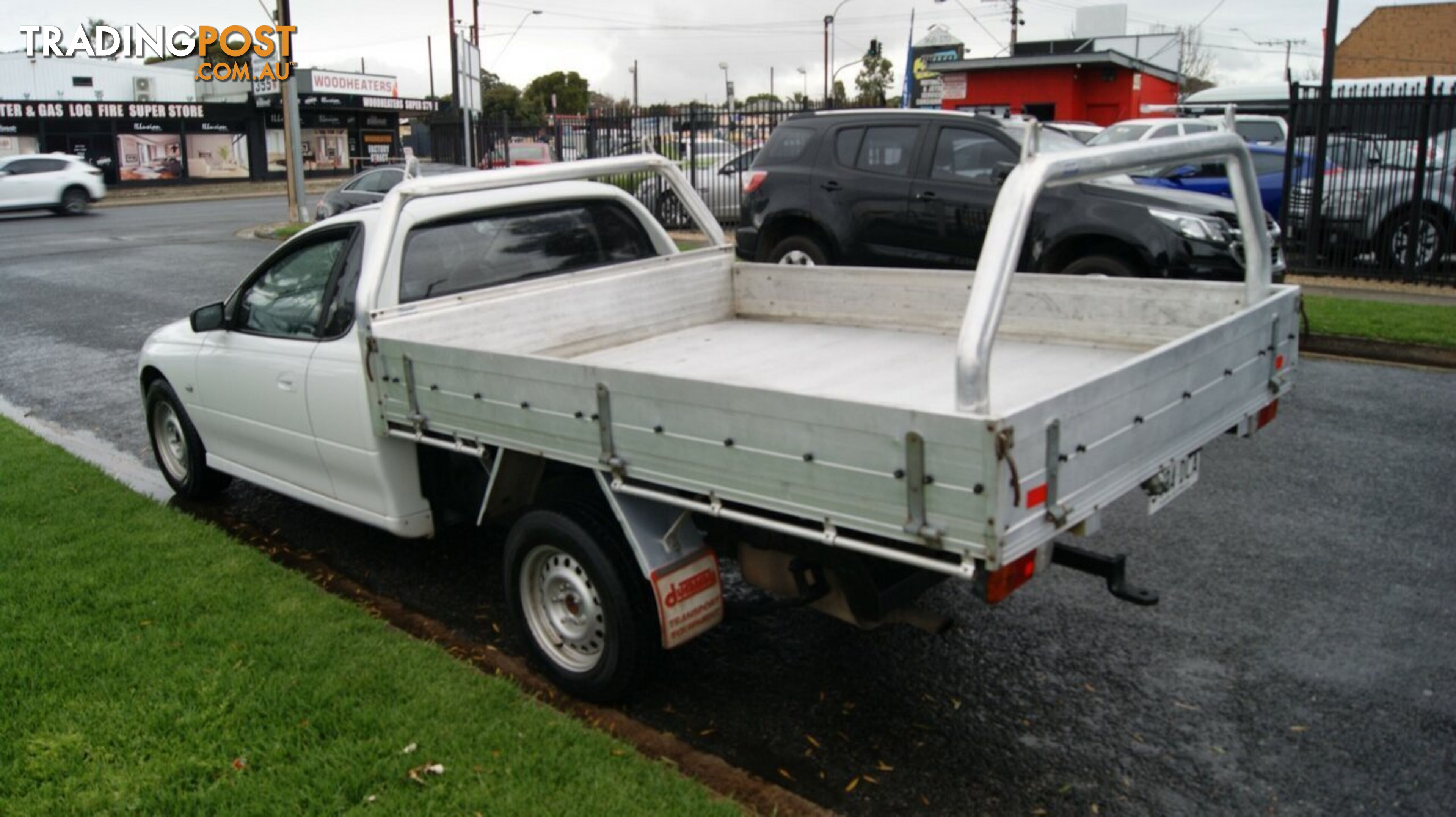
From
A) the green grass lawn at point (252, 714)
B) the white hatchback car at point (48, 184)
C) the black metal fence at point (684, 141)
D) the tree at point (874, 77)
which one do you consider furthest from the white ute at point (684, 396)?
the tree at point (874, 77)

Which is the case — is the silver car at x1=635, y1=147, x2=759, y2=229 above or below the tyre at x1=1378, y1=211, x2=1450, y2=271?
above

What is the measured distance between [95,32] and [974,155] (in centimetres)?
5793

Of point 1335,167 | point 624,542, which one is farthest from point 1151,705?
point 1335,167

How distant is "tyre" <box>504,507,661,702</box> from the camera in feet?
13.7

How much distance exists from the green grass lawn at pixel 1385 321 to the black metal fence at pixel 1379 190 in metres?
2.13

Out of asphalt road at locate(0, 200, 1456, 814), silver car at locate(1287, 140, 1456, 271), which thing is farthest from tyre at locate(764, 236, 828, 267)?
silver car at locate(1287, 140, 1456, 271)

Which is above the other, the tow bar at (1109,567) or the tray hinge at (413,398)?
the tray hinge at (413,398)

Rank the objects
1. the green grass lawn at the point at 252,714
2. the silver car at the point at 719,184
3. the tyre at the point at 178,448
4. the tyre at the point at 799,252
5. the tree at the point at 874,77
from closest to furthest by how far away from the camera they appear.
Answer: the green grass lawn at the point at 252,714, the tyre at the point at 178,448, the tyre at the point at 799,252, the silver car at the point at 719,184, the tree at the point at 874,77

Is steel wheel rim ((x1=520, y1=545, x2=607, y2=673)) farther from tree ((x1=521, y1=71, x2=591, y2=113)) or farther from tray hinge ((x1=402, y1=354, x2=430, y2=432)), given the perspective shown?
tree ((x1=521, y1=71, x2=591, y2=113))

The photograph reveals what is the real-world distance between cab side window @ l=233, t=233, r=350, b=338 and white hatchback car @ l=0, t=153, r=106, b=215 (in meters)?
32.7

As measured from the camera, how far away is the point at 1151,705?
14.1ft

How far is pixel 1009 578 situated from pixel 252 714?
2.56 meters

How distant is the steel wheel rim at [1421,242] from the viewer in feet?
47.2

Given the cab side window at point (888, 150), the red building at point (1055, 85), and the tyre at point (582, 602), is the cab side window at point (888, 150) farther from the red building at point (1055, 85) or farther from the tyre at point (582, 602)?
the red building at point (1055, 85)
